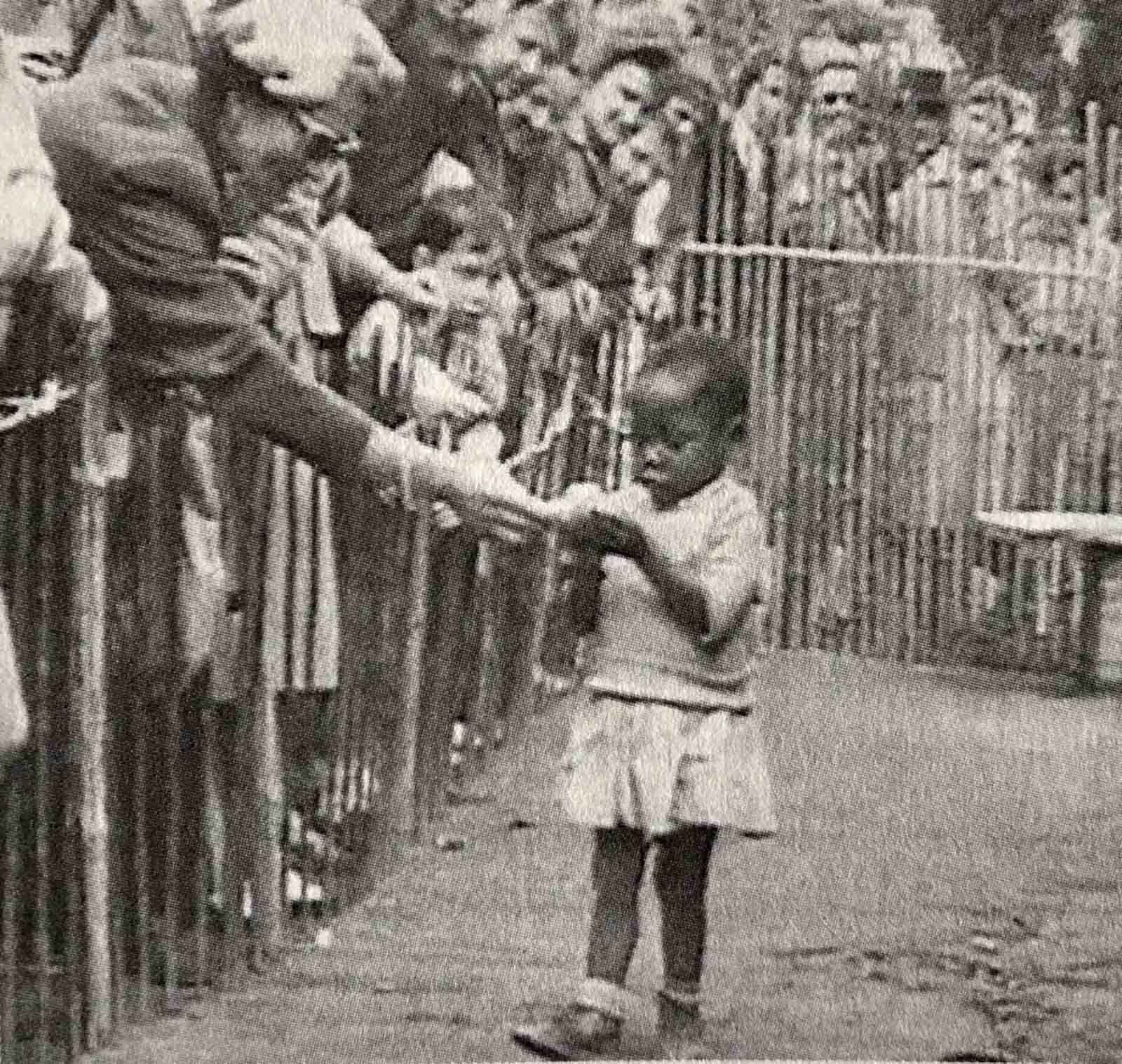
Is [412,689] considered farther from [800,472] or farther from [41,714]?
[41,714]

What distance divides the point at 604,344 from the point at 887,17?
0.68 metres

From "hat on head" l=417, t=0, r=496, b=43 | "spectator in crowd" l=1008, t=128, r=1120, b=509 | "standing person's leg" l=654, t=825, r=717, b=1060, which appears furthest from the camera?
"spectator in crowd" l=1008, t=128, r=1120, b=509

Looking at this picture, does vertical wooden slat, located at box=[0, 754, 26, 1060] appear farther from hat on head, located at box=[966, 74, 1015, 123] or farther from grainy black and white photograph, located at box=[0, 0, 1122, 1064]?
hat on head, located at box=[966, 74, 1015, 123]

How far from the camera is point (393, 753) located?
3996 mm

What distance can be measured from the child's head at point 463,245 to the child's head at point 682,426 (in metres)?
0.49

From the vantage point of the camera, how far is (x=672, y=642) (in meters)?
3.41

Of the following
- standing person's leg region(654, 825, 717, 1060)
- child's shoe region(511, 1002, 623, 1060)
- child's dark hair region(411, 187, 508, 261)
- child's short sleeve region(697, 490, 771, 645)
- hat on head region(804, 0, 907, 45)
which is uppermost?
hat on head region(804, 0, 907, 45)

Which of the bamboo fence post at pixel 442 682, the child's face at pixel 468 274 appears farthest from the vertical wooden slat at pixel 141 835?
the child's face at pixel 468 274

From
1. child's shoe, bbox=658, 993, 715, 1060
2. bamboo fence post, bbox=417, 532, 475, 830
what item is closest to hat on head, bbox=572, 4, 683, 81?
bamboo fence post, bbox=417, 532, 475, 830

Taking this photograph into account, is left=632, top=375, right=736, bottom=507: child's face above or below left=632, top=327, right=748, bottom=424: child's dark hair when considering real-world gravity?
below

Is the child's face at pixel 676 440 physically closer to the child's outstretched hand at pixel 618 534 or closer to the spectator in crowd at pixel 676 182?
the child's outstretched hand at pixel 618 534

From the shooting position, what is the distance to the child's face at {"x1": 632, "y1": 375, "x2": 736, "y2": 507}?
3410 millimetres

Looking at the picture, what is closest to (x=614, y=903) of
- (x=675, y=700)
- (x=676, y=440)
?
(x=675, y=700)

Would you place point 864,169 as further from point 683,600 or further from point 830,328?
point 683,600
